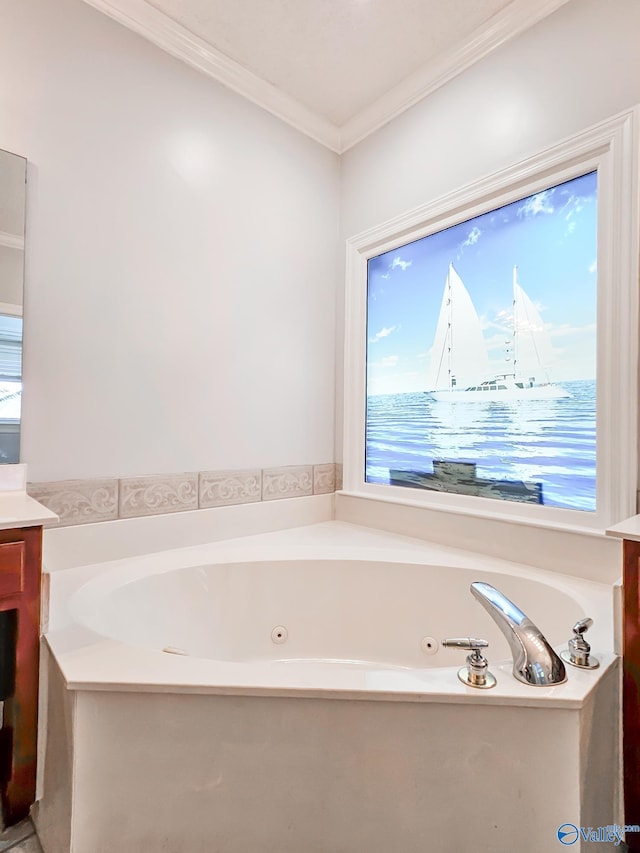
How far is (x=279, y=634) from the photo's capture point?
1.79 meters

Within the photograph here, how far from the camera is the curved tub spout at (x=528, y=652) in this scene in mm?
899

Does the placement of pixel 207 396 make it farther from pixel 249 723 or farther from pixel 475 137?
pixel 475 137

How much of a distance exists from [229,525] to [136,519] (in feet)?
1.33

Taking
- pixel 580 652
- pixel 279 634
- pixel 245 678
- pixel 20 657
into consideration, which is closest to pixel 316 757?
pixel 245 678

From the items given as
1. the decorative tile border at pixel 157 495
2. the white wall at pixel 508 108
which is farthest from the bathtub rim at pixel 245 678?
the white wall at pixel 508 108

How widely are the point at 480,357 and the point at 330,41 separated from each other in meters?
1.41

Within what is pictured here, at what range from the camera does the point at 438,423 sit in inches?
82.0

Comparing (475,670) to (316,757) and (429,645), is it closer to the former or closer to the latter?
(316,757)

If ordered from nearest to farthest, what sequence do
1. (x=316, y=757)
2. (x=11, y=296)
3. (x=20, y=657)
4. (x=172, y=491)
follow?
(x=316, y=757) < (x=20, y=657) < (x=11, y=296) < (x=172, y=491)

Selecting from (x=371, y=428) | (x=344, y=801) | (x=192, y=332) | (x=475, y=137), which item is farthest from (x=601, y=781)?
(x=475, y=137)

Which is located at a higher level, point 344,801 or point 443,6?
point 443,6

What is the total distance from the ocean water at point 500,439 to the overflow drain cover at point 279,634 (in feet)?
2.79

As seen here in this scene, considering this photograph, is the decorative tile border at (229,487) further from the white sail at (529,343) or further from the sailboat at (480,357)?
the white sail at (529,343)

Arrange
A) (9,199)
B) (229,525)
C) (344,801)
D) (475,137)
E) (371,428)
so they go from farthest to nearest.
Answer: (371,428) → (229,525) → (475,137) → (9,199) → (344,801)
